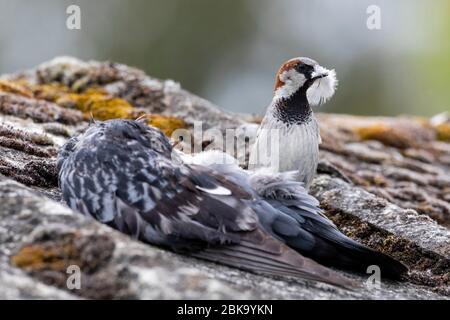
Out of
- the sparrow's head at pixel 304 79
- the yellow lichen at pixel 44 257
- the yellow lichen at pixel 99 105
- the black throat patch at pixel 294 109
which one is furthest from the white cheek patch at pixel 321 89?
the yellow lichen at pixel 44 257

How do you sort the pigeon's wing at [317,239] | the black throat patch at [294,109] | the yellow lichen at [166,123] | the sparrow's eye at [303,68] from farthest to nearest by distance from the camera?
the yellow lichen at [166,123] → the sparrow's eye at [303,68] → the black throat patch at [294,109] → the pigeon's wing at [317,239]

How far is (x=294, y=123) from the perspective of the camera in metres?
7.66

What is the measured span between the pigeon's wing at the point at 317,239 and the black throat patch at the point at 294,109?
2080mm

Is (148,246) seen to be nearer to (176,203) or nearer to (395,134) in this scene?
(176,203)

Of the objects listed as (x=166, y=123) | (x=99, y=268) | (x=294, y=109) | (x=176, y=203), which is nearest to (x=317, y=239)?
(x=176, y=203)

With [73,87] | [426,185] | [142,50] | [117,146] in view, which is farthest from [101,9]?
[117,146]

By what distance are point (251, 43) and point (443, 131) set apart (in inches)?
393

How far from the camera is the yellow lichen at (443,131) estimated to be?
40.1 ft

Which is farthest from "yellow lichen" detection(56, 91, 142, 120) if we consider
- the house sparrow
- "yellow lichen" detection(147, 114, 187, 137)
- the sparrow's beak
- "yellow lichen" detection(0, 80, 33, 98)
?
the sparrow's beak

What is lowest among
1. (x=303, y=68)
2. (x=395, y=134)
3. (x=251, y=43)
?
(x=395, y=134)

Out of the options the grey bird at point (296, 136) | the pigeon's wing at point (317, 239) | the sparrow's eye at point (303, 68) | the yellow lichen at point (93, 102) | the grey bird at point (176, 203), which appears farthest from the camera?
the yellow lichen at point (93, 102)

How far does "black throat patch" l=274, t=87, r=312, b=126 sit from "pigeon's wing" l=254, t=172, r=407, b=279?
208 cm

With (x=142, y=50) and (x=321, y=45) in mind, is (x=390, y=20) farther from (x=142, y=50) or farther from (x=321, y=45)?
(x=142, y=50)

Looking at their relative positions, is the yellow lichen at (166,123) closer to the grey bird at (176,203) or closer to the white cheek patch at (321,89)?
the white cheek patch at (321,89)
